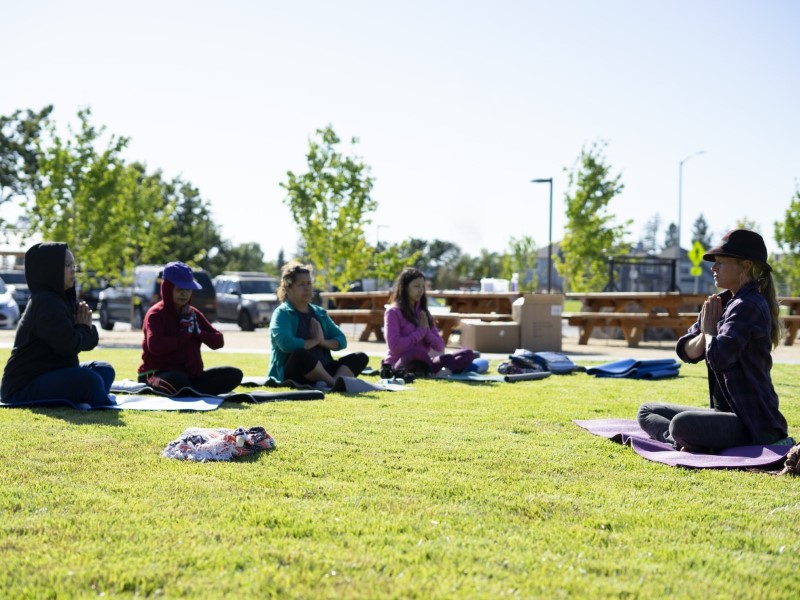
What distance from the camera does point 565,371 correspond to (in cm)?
1270

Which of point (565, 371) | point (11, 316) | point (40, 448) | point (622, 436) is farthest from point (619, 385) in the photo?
point (11, 316)

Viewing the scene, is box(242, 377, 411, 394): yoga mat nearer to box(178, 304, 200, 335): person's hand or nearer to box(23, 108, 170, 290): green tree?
box(178, 304, 200, 335): person's hand

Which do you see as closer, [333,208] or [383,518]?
[383,518]

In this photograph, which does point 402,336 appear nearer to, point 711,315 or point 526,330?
point 526,330

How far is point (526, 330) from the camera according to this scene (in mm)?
17172

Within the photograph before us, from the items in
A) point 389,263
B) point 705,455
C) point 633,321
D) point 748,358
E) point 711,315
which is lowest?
point 705,455

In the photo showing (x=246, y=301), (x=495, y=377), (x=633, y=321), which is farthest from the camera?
(x=246, y=301)

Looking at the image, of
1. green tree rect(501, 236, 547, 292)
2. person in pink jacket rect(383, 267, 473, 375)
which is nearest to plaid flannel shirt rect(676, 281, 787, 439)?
person in pink jacket rect(383, 267, 473, 375)

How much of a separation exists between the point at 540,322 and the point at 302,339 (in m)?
7.64

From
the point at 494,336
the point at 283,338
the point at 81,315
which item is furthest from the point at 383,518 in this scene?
the point at 494,336

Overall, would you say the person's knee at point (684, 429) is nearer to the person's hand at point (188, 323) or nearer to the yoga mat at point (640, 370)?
the person's hand at point (188, 323)

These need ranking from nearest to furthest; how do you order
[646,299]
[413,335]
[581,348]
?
[413,335] < [581,348] < [646,299]

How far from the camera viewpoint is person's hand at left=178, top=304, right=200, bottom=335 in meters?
9.30

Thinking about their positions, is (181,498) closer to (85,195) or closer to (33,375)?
(33,375)
